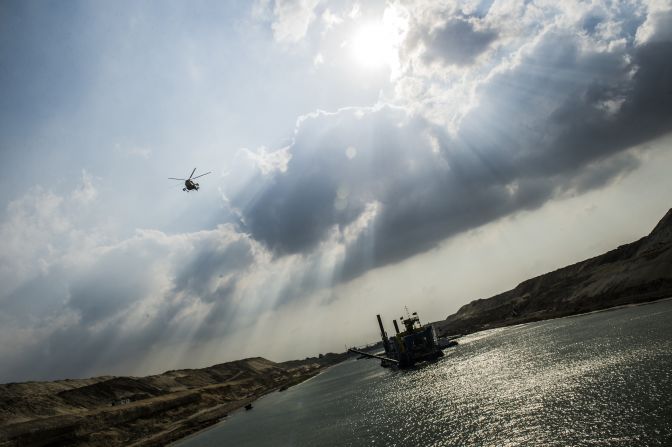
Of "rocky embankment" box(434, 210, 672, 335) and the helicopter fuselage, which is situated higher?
the helicopter fuselage

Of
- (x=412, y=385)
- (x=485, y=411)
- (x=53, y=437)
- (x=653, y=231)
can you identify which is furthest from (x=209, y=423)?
(x=653, y=231)

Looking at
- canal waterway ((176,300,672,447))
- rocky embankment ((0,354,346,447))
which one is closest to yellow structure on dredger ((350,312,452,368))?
canal waterway ((176,300,672,447))

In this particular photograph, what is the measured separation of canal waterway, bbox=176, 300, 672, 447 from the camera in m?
28.9

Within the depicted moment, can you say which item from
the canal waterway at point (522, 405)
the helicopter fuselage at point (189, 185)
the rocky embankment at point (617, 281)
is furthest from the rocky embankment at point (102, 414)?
the rocky embankment at point (617, 281)

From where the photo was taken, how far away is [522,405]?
38656 millimetres

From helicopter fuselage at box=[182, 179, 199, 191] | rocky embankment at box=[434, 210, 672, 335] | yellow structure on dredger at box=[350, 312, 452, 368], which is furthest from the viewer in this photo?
rocky embankment at box=[434, 210, 672, 335]

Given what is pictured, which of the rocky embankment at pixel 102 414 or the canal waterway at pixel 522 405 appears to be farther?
the rocky embankment at pixel 102 414

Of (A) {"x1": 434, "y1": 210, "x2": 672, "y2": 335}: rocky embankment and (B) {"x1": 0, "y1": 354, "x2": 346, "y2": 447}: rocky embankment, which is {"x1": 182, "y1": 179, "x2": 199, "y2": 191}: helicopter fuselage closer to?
(B) {"x1": 0, "y1": 354, "x2": 346, "y2": 447}: rocky embankment

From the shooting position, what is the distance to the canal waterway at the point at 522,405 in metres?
28.9

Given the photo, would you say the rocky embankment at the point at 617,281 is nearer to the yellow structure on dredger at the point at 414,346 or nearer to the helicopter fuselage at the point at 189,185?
the yellow structure on dredger at the point at 414,346

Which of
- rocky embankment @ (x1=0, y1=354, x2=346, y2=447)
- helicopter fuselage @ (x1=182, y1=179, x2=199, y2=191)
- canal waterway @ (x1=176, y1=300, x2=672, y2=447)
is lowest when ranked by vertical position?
canal waterway @ (x1=176, y1=300, x2=672, y2=447)

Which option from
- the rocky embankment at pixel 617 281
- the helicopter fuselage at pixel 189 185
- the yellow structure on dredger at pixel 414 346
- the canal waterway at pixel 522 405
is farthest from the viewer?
the rocky embankment at pixel 617 281

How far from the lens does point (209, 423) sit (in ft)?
295

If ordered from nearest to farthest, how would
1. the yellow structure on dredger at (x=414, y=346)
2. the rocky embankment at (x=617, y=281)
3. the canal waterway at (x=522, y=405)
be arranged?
the canal waterway at (x=522, y=405) → the yellow structure on dredger at (x=414, y=346) → the rocky embankment at (x=617, y=281)
